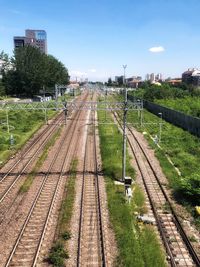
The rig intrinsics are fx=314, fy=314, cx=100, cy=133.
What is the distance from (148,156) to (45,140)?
1603cm

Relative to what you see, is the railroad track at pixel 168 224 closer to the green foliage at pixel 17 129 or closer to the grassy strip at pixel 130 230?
the grassy strip at pixel 130 230

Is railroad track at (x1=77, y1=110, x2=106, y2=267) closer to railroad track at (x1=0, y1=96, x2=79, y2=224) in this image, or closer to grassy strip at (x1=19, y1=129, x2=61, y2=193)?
grassy strip at (x1=19, y1=129, x2=61, y2=193)

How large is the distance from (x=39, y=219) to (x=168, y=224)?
7.65 meters

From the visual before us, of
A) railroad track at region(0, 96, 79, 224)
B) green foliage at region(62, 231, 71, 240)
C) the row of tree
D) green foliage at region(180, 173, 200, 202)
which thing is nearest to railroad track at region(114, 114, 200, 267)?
green foliage at region(180, 173, 200, 202)

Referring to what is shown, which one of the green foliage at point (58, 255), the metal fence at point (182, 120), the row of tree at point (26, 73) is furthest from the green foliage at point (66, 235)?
the row of tree at point (26, 73)

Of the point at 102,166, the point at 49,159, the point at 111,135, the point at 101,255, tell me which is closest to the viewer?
→ the point at 101,255

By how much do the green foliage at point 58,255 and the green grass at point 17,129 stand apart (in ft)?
59.1

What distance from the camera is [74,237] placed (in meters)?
16.6

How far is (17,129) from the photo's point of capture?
53125 millimetres

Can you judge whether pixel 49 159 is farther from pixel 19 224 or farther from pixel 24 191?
pixel 19 224

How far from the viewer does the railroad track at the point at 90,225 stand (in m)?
14.7

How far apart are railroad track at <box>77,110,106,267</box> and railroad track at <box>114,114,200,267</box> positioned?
3409 millimetres

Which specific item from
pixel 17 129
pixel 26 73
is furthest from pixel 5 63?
pixel 17 129

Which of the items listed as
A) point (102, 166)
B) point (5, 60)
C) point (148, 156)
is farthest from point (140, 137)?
point (5, 60)
